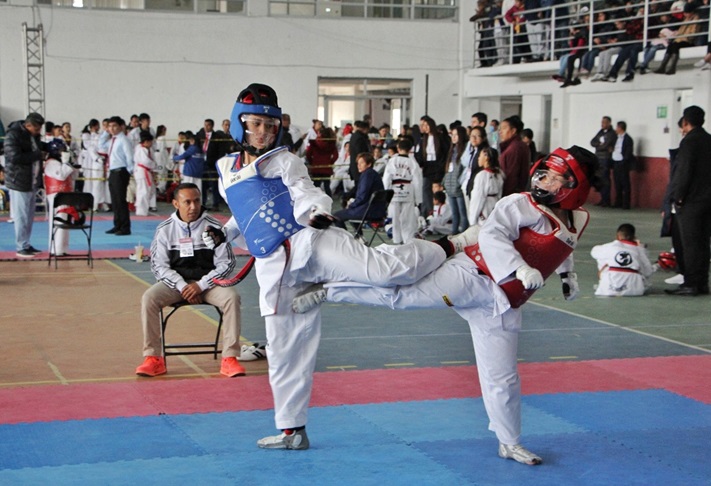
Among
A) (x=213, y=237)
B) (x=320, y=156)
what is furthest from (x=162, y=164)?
(x=213, y=237)

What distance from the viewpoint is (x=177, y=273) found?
23.9 feet

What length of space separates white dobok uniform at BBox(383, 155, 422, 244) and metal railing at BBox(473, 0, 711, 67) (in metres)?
8.02

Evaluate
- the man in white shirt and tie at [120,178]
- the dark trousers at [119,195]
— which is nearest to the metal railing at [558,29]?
the man in white shirt and tie at [120,178]

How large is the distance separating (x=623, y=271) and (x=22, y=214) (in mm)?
7832

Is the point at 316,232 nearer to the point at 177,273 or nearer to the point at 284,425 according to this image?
the point at 284,425

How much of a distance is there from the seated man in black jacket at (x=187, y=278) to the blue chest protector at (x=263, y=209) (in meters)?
1.79

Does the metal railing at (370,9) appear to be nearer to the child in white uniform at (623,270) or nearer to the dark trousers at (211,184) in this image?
the dark trousers at (211,184)

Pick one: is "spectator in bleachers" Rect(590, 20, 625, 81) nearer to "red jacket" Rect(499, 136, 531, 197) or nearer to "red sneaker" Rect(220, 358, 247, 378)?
"red jacket" Rect(499, 136, 531, 197)

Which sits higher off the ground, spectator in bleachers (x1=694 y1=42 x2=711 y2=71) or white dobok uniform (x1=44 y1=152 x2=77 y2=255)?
spectator in bleachers (x1=694 y1=42 x2=711 y2=71)

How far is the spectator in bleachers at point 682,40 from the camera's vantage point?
759 inches

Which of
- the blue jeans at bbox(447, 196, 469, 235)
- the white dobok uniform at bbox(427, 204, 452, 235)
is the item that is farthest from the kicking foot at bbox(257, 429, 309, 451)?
the white dobok uniform at bbox(427, 204, 452, 235)

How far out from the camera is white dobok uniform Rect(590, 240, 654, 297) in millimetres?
10609

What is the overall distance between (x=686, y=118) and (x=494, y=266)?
21.2 feet

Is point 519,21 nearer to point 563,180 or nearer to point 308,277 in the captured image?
point 563,180
